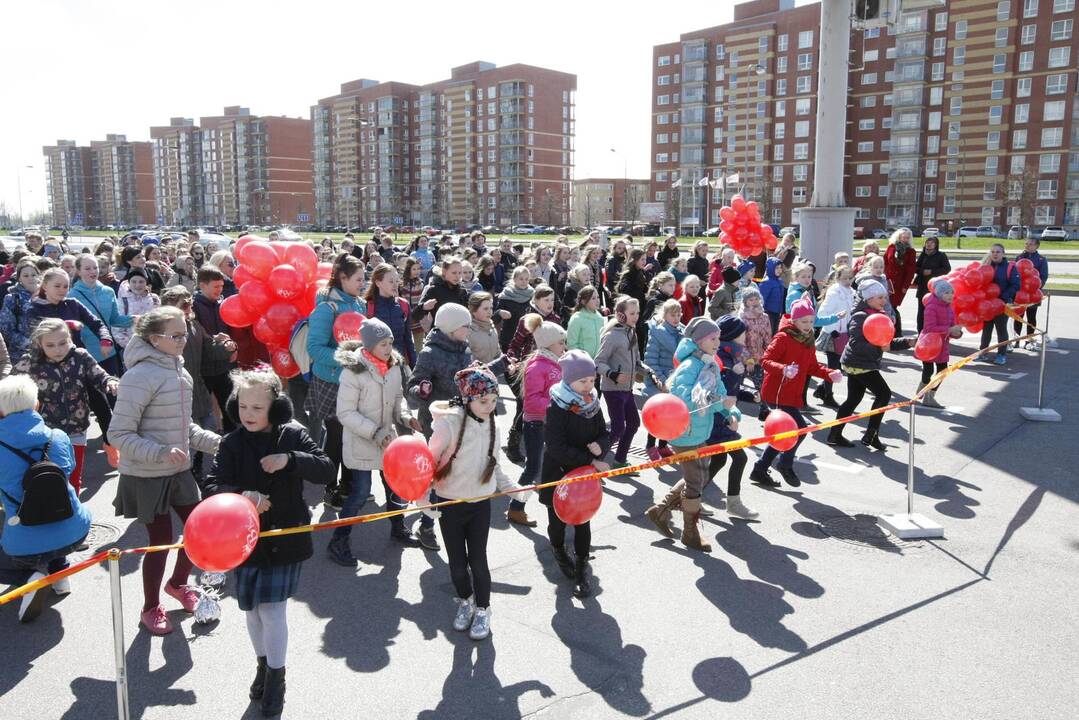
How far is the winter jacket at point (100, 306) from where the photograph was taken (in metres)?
8.06

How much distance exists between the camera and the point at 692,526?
A: 5984 millimetres

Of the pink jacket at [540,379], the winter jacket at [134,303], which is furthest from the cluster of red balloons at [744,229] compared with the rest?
the winter jacket at [134,303]

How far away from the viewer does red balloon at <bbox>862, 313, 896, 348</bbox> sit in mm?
7980

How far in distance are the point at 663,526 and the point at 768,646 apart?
1844mm

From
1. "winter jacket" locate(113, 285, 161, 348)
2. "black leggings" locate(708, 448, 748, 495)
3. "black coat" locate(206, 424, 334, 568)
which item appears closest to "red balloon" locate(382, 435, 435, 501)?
"black coat" locate(206, 424, 334, 568)

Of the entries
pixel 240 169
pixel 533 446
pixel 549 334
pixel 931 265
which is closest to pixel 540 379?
pixel 549 334

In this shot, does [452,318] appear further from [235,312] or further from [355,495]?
[235,312]

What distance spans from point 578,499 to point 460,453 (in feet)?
2.72

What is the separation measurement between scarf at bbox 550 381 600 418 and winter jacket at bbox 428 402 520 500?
0.67 meters

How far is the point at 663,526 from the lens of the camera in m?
6.27

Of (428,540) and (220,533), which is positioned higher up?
(220,533)

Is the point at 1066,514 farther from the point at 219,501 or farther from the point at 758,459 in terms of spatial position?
the point at 219,501

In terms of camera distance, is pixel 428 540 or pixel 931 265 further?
pixel 931 265

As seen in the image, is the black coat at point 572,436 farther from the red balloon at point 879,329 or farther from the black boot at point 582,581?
the red balloon at point 879,329
